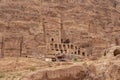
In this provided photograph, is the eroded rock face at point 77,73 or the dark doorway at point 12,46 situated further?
the dark doorway at point 12,46

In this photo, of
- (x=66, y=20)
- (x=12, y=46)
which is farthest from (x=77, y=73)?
(x=66, y=20)

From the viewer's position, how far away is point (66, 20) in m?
74.8

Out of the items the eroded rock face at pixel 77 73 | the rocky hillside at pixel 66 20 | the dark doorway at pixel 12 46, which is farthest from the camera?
the rocky hillside at pixel 66 20

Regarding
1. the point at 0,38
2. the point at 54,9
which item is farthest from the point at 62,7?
the point at 0,38

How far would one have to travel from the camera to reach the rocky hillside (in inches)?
2621

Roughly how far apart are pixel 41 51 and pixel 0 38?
9041 millimetres

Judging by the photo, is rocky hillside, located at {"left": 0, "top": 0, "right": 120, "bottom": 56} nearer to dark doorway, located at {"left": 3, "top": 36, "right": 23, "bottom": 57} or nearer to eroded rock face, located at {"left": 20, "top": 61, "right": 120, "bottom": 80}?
dark doorway, located at {"left": 3, "top": 36, "right": 23, "bottom": 57}

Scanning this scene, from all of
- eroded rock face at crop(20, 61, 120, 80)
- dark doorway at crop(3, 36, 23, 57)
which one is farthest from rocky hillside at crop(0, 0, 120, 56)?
eroded rock face at crop(20, 61, 120, 80)

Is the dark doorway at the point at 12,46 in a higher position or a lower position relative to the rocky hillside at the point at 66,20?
lower

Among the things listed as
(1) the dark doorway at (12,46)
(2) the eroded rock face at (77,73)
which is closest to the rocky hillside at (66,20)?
(1) the dark doorway at (12,46)

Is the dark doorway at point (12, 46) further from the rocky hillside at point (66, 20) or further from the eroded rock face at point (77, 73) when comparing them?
the eroded rock face at point (77, 73)

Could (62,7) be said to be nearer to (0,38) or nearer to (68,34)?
(68,34)

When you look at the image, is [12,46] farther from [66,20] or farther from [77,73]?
[77,73]

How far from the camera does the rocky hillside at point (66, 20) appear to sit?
6656 cm
